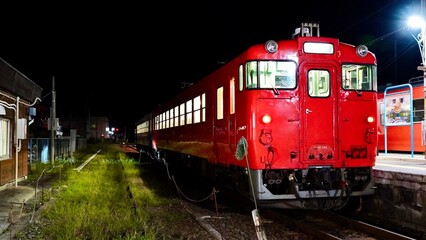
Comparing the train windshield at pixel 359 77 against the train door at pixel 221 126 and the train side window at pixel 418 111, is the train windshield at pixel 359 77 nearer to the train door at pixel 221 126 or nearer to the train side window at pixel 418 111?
the train door at pixel 221 126

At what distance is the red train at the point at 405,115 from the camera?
1310cm

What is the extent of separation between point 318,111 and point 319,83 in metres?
0.58

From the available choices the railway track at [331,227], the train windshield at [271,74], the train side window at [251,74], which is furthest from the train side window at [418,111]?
the train side window at [251,74]

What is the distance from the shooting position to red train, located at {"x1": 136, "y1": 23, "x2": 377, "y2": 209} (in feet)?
25.7

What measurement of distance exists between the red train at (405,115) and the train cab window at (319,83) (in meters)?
4.63

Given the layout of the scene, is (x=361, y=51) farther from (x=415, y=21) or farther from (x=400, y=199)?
(x=415, y=21)

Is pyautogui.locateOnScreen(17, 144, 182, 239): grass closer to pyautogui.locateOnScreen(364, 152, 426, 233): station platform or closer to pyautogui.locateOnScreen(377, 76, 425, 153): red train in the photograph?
pyautogui.locateOnScreen(364, 152, 426, 233): station platform

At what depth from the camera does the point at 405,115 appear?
13.2 meters

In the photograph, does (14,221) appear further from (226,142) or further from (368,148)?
(368,148)

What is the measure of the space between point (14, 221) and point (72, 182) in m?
6.21

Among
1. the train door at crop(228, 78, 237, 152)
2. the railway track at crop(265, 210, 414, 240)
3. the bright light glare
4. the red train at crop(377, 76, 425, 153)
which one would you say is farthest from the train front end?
the bright light glare

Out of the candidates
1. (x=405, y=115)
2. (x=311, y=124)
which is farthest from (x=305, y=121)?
(x=405, y=115)

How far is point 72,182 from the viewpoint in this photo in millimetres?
14039

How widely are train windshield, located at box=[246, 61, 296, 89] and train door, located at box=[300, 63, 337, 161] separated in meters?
0.22
